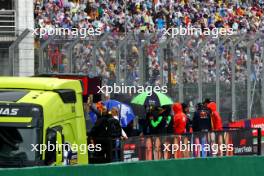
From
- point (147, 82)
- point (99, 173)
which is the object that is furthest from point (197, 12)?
point (99, 173)

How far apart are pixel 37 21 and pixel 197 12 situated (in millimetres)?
9276

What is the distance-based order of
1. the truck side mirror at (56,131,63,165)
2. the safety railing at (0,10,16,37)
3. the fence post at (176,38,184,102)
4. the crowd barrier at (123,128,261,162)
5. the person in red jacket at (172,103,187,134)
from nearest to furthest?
the truck side mirror at (56,131,63,165) < the crowd barrier at (123,128,261,162) < the person in red jacket at (172,103,187,134) < the fence post at (176,38,184,102) < the safety railing at (0,10,16,37)

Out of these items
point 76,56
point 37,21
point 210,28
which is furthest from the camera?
point 210,28

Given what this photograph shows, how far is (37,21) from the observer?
2822 centimetres

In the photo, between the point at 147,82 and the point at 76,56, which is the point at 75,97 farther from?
the point at 147,82

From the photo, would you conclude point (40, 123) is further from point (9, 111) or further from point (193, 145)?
point (193, 145)

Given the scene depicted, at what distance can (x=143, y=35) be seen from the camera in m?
23.9

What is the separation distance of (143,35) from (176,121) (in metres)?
3.43

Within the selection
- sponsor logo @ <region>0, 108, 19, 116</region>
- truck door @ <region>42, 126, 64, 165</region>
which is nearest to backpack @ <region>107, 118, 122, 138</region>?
truck door @ <region>42, 126, 64, 165</region>

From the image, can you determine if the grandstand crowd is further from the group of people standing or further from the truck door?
the truck door

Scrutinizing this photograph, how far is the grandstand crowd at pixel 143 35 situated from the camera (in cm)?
2322

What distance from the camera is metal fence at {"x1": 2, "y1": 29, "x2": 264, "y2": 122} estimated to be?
23.0 metres

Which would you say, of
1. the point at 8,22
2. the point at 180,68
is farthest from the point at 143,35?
the point at 8,22

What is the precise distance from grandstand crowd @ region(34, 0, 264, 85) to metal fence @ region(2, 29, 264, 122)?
0.02 m
